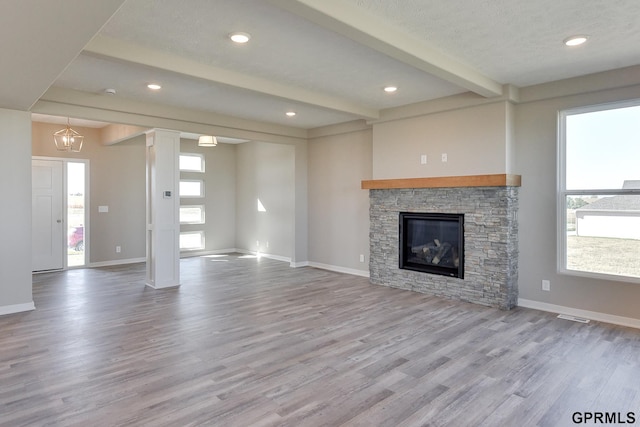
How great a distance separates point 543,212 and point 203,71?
13.7ft

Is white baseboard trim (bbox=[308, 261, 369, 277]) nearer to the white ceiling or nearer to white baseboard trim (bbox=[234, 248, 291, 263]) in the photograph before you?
white baseboard trim (bbox=[234, 248, 291, 263])

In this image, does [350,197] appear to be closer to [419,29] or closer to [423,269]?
[423,269]

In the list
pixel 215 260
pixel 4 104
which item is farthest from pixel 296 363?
pixel 215 260

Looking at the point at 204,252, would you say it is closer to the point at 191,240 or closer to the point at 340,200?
the point at 191,240

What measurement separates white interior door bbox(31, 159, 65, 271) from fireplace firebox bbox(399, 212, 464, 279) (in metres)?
6.43

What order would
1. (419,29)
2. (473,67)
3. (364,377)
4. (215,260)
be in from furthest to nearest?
(215,260) < (473,67) < (419,29) < (364,377)

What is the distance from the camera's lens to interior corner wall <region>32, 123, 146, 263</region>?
790 centimetres

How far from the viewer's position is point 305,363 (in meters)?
3.18

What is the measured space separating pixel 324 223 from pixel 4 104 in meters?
4.99

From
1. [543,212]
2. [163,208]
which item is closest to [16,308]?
[163,208]

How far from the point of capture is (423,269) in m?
5.65

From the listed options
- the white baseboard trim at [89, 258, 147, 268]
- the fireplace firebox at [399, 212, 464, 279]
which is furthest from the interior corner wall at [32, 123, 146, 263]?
the fireplace firebox at [399, 212, 464, 279]

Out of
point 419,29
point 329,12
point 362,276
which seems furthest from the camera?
point 362,276

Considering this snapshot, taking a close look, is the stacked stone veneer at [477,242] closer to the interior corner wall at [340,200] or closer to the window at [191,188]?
the interior corner wall at [340,200]
